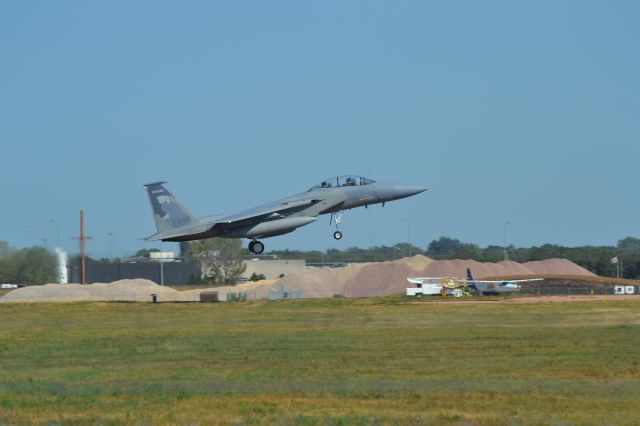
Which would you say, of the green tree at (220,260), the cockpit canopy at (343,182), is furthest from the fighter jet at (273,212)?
the green tree at (220,260)

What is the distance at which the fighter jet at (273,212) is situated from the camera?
51.7m

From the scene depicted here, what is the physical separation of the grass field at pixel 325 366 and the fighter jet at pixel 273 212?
25.1ft

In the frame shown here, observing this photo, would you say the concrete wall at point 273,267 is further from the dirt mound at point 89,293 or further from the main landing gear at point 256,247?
the main landing gear at point 256,247

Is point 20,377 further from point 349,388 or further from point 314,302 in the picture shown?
point 314,302

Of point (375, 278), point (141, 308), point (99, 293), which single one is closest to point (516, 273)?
point (375, 278)

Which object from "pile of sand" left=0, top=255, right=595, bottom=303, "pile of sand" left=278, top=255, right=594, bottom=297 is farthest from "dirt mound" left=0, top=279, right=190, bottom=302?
"pile of sand" left=278, top=255, right=594, bottom=297

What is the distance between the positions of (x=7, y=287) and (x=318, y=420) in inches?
1985

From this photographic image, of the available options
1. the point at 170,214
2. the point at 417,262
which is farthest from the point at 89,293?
the point at 417,262

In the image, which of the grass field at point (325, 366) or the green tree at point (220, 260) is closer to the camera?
the grass field at point (325, 366)

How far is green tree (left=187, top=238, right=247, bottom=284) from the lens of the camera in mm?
92062

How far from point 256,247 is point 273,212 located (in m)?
1.99

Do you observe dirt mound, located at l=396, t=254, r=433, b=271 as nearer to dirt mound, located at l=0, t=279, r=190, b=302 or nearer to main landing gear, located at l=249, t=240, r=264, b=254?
dirt mound, located at l=0, t=279, r=190, b=302

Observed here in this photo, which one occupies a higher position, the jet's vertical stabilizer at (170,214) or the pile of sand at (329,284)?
the jet's vertical stabilizer at (170,214)

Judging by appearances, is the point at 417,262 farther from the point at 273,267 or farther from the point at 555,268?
the point at 273,267
